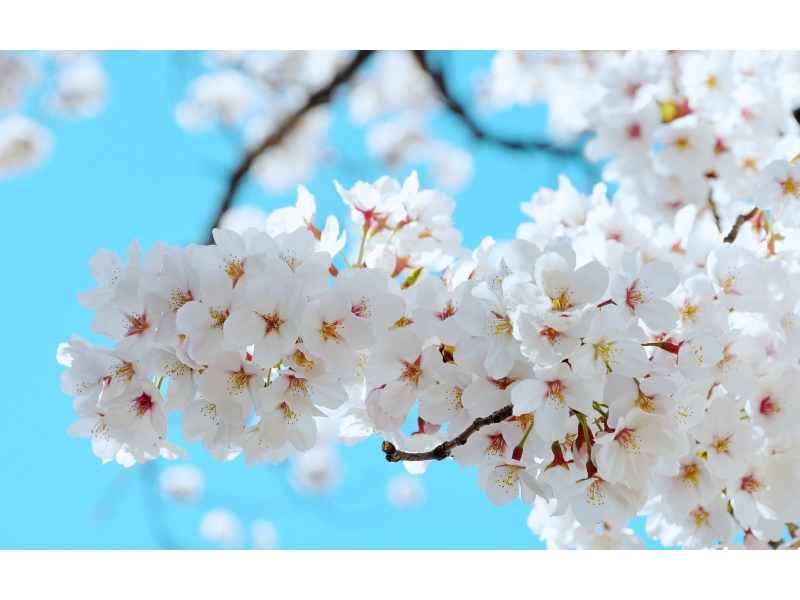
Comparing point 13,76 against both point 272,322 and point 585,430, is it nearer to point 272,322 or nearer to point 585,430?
point 272,322

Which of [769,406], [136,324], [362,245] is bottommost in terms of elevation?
[769,406]

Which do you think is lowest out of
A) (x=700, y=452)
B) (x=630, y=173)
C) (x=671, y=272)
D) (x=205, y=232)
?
(x=700, y=452)

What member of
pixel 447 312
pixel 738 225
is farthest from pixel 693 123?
pixel 447 312

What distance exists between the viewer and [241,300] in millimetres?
1014

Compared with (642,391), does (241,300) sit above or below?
above

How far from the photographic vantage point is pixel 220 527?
6977 millimetres

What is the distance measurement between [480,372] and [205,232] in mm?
2233

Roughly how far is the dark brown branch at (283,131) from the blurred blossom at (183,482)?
4135 mm

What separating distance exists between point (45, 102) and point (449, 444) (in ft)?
15.9

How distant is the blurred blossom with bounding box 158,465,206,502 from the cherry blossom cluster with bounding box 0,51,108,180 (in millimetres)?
2960

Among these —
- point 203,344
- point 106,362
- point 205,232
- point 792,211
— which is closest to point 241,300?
point 203,344

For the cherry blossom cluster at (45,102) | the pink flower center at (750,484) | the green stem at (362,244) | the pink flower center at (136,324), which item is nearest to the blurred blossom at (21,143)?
the cherry blossom cluster at (45,102)

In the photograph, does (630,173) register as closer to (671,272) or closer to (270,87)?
(671,272)

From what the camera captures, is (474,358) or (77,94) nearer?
(474,358)
